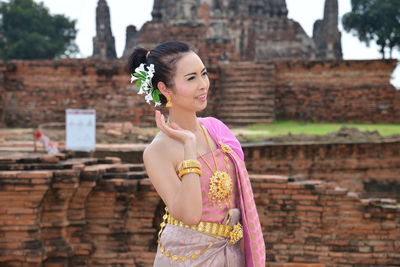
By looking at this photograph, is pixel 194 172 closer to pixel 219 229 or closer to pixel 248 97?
pixel 219 229

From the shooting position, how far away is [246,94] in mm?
13023

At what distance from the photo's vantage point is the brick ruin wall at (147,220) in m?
5.02

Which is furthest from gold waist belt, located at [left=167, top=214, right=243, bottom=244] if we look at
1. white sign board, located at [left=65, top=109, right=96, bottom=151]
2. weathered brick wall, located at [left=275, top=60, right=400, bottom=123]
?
weathered brick wall, located at [left=275, top=60, right=400, bottom=123]

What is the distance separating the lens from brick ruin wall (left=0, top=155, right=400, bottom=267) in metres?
5.02

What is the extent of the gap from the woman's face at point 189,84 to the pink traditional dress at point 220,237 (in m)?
0.20

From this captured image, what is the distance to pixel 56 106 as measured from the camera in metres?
13.4

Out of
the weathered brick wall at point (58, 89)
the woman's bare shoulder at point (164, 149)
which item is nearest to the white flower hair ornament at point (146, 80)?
the woman's bare shoulder at point (164, 149)

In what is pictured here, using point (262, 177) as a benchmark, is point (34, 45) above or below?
above

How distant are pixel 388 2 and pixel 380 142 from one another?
2005cm

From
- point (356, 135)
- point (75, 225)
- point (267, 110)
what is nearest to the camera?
point (75, 225)

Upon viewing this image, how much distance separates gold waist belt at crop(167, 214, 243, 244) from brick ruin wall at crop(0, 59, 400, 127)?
10246 mm

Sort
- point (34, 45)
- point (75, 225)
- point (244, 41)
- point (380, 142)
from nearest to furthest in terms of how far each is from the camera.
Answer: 1. point (75, 225)
2. point (380, 142)
3. point (244, 41)
4. point (34, 45)

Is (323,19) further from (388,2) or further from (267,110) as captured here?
(267,110)

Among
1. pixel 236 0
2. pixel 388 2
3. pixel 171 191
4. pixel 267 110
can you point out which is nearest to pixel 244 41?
pixel 236 0
